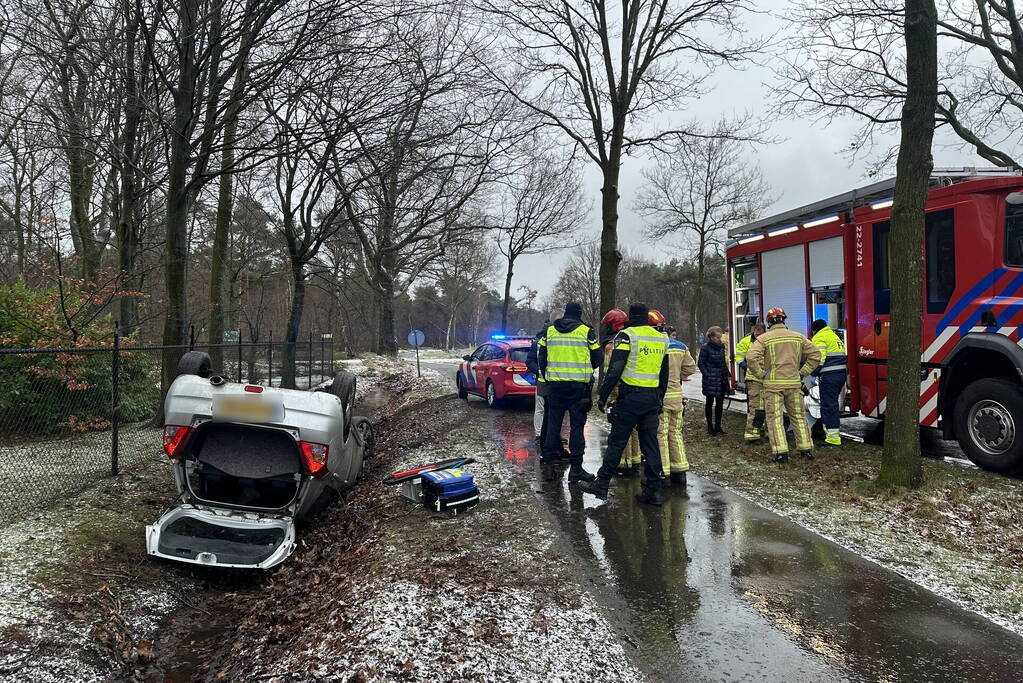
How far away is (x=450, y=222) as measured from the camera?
20.8 m

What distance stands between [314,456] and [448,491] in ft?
4.18

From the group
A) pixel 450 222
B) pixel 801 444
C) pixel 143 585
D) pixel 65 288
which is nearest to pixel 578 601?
pixel 143 585

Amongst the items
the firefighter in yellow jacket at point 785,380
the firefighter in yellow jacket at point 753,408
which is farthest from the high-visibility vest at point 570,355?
the firefighter in yellow jacket at point 753,408

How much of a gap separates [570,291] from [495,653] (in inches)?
2176

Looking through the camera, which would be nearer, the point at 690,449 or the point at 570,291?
the point at 690,449

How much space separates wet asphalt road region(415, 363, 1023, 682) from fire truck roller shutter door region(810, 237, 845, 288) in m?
4.44

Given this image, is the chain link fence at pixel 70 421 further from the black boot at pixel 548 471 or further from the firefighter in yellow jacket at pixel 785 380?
the firefighter in yellow jacket at pixel 785 380

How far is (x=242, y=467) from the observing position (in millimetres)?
5789

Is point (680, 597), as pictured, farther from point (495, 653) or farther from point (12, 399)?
point (12, 399)

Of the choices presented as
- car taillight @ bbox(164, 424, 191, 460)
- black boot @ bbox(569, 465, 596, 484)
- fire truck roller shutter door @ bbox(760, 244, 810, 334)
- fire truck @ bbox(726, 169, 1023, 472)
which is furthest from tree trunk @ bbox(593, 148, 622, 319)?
car taillight @ bbox(164, 424, 191, 460)

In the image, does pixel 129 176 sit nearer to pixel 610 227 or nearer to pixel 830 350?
pixel 610 227

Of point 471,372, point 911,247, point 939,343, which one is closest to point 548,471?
point 911,247

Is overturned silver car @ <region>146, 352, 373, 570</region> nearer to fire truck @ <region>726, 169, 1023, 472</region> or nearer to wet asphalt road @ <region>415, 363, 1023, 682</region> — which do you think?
wet asphalt road @ <region>415, 363, 1023, 682</region>

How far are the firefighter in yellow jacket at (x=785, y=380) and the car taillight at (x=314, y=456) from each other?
5.42 metres
